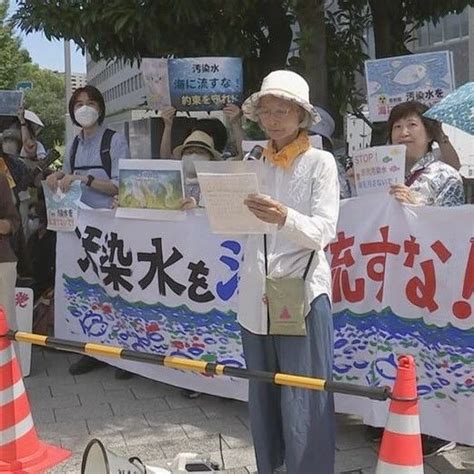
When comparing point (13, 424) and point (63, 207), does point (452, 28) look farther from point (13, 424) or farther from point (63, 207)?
point (13, 424)

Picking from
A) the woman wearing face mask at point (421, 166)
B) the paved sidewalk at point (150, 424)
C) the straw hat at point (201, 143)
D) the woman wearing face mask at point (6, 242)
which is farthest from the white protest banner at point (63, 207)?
the woman wearing face mask at point (421, 166)

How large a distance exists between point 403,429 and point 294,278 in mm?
Result: 694

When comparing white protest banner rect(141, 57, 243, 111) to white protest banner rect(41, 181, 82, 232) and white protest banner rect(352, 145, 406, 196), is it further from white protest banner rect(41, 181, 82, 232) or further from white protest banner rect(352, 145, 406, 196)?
white protest banner rect(352, 145, 406, 196)

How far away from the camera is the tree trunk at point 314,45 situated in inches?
205

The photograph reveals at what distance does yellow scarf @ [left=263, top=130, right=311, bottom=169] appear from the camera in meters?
2.87

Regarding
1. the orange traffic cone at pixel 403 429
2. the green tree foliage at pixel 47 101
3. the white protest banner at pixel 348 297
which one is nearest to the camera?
the orange traffic cone at pixel 403 429

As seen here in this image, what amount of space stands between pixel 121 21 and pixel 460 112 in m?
2.74

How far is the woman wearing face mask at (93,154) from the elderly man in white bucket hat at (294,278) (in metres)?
2.36

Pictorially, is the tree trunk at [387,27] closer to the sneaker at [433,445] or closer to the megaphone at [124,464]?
the sneaker at [433,445]

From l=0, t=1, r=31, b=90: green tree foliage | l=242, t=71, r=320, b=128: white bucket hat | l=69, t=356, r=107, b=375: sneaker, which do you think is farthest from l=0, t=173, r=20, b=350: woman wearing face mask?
l=0, t=1, r=31, b=90: green tree foliage

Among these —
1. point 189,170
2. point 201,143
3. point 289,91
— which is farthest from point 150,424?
point 289,91

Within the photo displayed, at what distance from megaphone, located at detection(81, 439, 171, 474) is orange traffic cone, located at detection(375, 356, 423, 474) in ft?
3.27

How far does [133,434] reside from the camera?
421cm

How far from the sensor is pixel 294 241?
278cm
